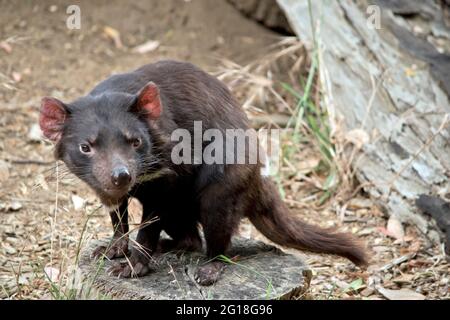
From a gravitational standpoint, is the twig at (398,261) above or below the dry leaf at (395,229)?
below

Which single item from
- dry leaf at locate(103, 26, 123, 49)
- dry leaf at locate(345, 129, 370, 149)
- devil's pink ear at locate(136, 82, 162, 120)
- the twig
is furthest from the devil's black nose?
dry leaf at locate(103, 26, 123, 49)

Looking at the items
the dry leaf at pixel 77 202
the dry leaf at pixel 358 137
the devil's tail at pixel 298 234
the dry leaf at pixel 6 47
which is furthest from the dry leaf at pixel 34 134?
the devil's tail at pixel 298 234

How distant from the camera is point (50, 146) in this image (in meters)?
6.29

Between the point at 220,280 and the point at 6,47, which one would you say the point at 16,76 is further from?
the point at 220,280

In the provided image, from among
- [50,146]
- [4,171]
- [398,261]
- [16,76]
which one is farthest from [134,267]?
[16,76]

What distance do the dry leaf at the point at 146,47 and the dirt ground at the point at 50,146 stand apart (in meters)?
0.05

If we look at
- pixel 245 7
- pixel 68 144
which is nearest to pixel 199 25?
pixel 245 7

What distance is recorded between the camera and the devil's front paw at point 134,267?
389 centimetres

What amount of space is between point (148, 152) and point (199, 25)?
4.29 metres

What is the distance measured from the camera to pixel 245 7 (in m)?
7.71

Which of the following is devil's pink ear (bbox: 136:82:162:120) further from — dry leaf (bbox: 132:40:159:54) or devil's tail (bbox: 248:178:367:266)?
dry leaf (bbox: 132:40:159:54)

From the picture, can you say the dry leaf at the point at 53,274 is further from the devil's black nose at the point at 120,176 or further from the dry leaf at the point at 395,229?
the dry leaf at the point at 395,229

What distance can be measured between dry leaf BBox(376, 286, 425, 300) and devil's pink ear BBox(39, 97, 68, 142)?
220cm
